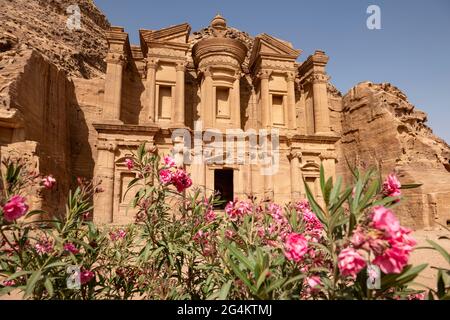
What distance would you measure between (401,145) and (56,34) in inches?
A: 1042

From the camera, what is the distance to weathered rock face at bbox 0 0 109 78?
18.8 metres

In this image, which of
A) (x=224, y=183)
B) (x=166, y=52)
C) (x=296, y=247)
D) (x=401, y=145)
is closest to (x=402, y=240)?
(x=296, y=247)

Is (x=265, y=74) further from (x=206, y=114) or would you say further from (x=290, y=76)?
(x=206, y=114)

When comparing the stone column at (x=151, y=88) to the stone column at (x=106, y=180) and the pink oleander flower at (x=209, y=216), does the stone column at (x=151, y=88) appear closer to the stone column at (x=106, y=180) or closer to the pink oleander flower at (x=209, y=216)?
the stone column at (x=106, y=180)

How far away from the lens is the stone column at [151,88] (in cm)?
1734

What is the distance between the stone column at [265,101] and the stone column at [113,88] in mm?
8746

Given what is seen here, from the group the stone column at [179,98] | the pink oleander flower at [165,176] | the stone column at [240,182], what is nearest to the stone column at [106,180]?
the stone column at [179,98]

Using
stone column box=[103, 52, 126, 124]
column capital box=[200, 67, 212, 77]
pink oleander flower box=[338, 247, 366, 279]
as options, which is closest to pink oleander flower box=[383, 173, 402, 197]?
pink oleander flower box=[338, 247, 366, 279]

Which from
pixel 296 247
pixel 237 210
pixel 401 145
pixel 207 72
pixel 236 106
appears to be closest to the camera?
pixel 296 247

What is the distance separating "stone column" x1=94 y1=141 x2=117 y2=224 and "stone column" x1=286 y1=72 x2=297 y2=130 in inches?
436

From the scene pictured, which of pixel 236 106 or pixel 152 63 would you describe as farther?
pixel 236 106

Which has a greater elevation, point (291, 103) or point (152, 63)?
point (152, 63)

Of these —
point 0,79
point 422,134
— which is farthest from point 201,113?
point 422,134

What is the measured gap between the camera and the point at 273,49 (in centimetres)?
2006
